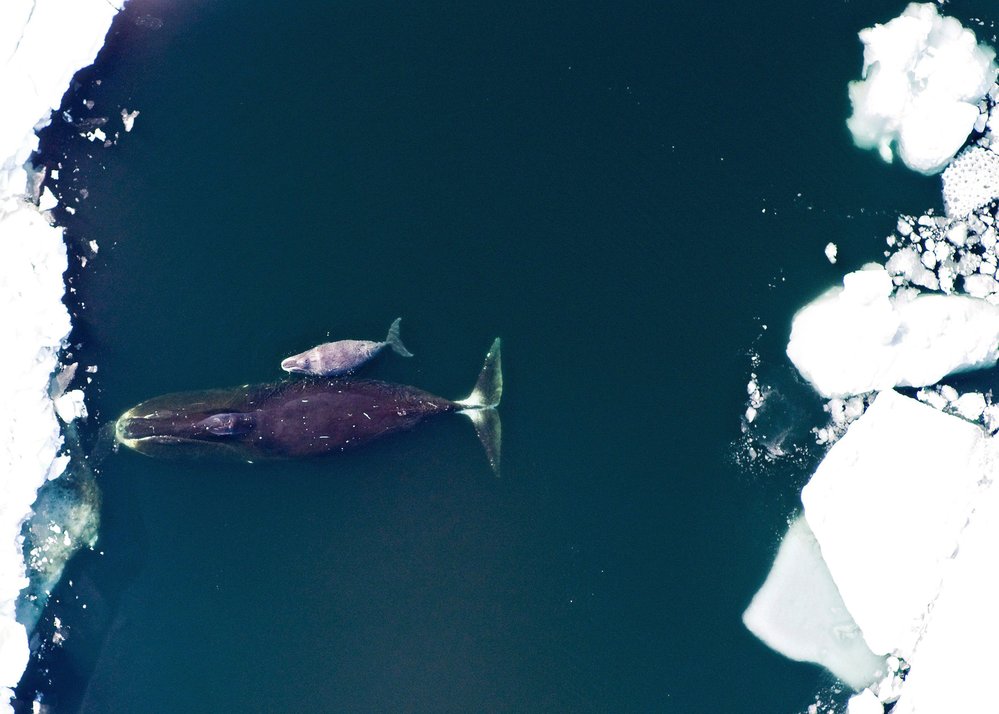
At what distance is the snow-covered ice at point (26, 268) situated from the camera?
5832 millimetres

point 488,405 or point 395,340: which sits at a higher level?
point 395,340

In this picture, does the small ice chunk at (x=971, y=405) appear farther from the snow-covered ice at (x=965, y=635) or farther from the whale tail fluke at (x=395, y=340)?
the whale tail fluke at (x=395, y=340)

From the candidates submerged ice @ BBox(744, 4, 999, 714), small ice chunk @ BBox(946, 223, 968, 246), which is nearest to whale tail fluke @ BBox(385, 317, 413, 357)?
submerged ice @ BBox(744, 4, 999, 714)

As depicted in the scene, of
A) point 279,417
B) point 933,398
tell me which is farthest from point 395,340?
point 933,398

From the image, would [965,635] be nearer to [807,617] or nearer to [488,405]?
[807,617]

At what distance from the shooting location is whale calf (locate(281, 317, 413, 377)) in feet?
20.1

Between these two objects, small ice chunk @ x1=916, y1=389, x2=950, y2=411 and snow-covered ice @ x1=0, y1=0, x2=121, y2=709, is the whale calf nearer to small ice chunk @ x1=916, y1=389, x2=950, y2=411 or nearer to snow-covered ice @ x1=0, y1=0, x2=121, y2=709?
snow-covered ice @ x1=0, y1=0, x2=121, y2=709

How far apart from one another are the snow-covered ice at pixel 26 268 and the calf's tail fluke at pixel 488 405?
3698 mm

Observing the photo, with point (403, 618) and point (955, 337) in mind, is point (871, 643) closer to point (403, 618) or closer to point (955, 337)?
point (955, 337)

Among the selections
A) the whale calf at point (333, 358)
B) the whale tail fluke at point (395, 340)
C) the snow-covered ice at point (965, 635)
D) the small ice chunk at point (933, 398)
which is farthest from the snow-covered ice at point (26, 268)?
the snow-covered ice at point (965, 635)

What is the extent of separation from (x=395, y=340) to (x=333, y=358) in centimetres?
58

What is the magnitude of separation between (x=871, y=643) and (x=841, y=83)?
5.29m

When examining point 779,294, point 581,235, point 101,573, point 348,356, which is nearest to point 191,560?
point 101,573

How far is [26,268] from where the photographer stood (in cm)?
584
